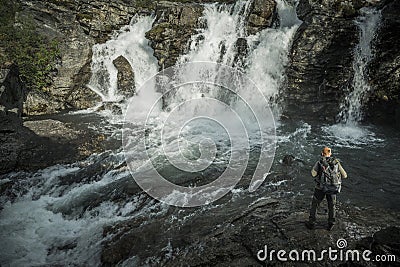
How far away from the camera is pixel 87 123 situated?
1514 centimetres

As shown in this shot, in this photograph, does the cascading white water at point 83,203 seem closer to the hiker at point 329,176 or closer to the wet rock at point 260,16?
the wet rock at point 260,16

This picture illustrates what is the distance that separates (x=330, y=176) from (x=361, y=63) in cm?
1151

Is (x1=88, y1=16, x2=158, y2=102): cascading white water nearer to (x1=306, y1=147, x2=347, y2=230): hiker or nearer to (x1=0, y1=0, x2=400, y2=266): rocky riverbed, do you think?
(x1=0, y1=0, x2=400, y2=266): rocky riverbed

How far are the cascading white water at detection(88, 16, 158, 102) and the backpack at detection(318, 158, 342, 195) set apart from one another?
16661 mm

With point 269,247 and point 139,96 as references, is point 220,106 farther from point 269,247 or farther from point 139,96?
point 269,247

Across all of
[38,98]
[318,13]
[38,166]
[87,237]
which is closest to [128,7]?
[38,98]

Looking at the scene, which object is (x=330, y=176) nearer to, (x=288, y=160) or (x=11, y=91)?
(x=288, y=160)

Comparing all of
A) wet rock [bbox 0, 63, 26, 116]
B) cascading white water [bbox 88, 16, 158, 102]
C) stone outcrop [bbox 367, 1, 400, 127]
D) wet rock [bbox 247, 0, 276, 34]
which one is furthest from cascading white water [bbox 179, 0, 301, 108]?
wet rock [bbox 0, 63, 26, 116]

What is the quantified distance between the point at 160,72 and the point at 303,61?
10.1 m

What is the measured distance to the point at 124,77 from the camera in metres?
20.1
